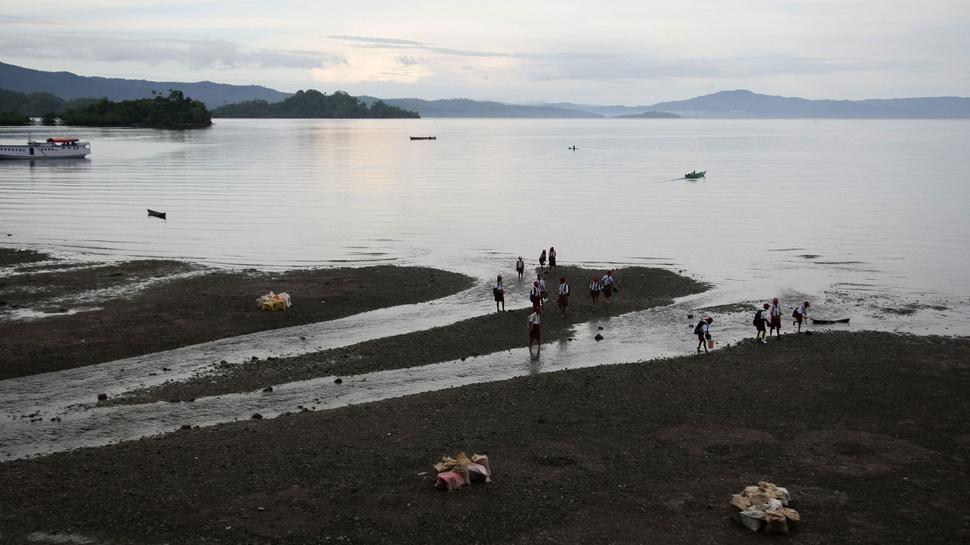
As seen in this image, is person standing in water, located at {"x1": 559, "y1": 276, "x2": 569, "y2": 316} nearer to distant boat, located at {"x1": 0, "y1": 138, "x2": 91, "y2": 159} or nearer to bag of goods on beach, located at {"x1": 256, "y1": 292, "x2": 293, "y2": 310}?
Answer: bag of goods on beach, located at {"x1": 256, "y1": 292, "x2": 293, "y2": 310}

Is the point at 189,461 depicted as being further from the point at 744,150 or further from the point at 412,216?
the point at 744,150

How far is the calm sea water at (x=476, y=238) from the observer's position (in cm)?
2406

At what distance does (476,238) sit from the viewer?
54844mm

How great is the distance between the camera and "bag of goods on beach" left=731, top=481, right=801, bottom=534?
14547mm

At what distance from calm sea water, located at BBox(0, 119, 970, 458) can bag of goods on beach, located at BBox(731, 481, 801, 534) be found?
10442 millimetres

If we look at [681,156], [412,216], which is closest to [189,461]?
[412,216]

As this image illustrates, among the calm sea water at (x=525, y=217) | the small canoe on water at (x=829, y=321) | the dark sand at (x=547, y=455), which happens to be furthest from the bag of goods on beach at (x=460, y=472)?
the calm sea water at (x=525, y=217)

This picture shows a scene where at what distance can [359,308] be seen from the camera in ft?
110

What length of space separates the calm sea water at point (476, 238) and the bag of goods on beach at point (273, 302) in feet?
8.49

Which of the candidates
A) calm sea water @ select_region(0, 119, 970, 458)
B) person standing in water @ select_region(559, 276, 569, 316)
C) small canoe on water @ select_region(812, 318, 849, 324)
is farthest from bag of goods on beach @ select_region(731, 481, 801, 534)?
small canoe on water @ select_region(812, 318, 849, 324)

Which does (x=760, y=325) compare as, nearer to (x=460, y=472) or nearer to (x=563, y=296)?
(x=563, y=296)

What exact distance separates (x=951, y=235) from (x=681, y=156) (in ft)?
328

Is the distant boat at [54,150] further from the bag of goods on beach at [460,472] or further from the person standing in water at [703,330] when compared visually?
the bag of goods on beach at [460,472]

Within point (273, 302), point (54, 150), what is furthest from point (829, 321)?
point (54, 150)
